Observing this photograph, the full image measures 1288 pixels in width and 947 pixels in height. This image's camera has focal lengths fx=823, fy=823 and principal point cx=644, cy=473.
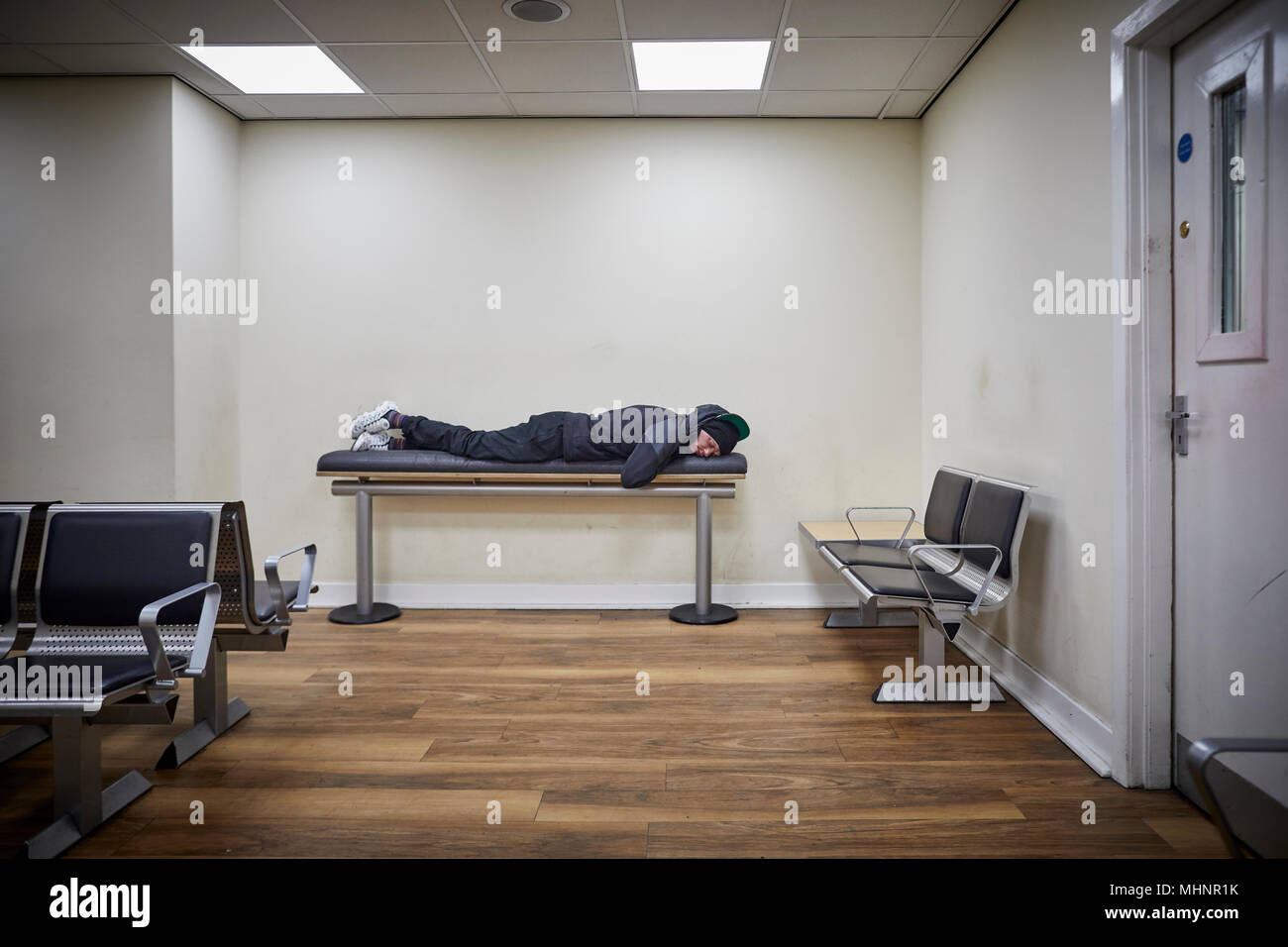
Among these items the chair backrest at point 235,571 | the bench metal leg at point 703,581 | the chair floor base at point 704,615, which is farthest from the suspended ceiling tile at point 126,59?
the chair floor base at point 704,615

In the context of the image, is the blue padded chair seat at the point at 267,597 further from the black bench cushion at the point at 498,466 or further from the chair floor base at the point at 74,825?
the black bench cushion at the point at 498,466

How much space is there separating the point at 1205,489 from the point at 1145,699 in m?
0.70

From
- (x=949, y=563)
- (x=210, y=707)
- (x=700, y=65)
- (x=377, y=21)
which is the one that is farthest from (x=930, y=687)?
(x=377, y=21)

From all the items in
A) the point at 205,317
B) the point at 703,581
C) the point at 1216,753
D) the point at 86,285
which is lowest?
the point at 703,581

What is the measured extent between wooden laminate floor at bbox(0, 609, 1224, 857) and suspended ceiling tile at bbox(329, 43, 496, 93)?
9.81 feet

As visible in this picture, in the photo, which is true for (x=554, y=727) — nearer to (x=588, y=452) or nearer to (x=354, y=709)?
(x=354, y=709)

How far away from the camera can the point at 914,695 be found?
346 centimetres

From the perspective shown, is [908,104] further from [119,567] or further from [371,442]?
[119,567]

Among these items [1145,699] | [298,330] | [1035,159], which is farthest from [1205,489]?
[298,330]

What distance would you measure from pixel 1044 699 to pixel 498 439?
3.01 meters

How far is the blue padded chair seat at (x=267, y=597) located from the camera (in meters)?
3.01

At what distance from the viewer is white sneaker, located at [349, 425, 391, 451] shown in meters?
4.84

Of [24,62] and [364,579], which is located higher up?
[24,62]

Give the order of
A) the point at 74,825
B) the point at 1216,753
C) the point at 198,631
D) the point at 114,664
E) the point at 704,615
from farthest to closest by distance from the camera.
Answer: the point at 704,615, the point at 198,631, the point at 114,664, the point at 74,825, the point at 1216,753
